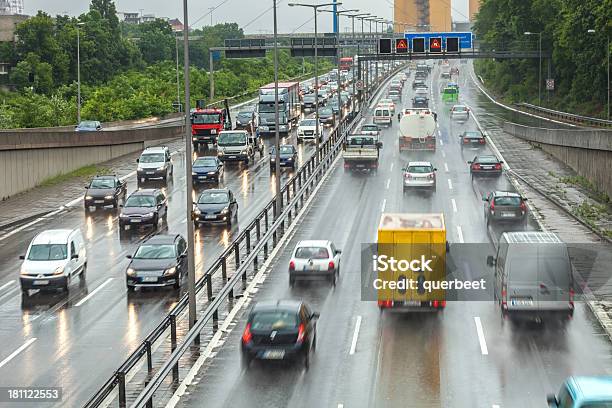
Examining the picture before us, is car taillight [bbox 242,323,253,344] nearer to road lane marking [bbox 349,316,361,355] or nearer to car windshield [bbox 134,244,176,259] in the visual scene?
road lane marking [bbox 349,316,361,355]

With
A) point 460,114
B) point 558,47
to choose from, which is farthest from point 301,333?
point 558,47

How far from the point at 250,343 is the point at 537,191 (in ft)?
109

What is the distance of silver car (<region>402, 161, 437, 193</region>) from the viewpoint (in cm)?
5688

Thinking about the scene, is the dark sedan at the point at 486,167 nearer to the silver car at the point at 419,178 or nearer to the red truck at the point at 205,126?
the silver car at the point at 419,178

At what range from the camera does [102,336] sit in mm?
30484

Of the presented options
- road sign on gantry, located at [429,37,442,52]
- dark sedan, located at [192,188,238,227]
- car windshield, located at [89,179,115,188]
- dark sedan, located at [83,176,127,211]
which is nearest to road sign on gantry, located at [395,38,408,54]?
road sign on gantry, located at [429,37,442,52]

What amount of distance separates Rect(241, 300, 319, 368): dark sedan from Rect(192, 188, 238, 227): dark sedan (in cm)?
2218

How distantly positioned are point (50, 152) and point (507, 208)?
94.8 feet

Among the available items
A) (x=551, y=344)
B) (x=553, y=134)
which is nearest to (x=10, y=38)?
(x=553, y=134)

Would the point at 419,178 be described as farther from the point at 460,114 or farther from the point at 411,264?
the point at 460,114

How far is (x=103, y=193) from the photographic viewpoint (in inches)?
2124

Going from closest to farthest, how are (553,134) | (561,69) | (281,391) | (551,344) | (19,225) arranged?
(281,391), (551,344), (19,225), (553,134), (561,69)

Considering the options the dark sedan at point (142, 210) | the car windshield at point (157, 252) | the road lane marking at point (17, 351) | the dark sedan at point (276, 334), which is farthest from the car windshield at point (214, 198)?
the dark sedan at point (276, 334)

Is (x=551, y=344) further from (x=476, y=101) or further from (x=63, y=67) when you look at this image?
(x=63, y=67)
